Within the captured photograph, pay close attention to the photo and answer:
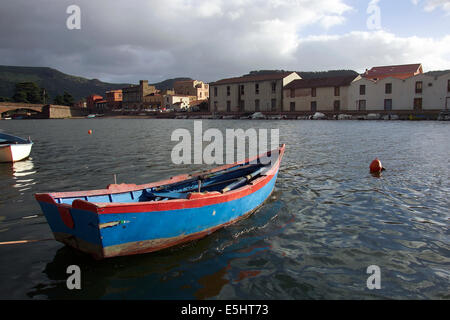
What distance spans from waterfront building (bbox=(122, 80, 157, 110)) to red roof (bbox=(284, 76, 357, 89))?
207ft

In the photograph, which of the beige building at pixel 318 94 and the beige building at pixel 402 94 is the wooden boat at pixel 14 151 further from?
the beige building at pixel 318 94

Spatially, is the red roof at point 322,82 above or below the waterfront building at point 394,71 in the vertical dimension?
below

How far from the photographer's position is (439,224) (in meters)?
6.70

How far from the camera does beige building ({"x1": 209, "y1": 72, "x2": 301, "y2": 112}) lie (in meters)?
63.2

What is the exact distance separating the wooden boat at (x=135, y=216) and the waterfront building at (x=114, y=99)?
120 metres

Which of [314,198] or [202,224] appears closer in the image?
[202,224]

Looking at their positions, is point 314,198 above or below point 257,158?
below

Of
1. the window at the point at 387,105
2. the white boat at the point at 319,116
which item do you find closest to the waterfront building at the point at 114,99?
the white boat at the point at 319,116

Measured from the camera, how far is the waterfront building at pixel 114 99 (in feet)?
389
